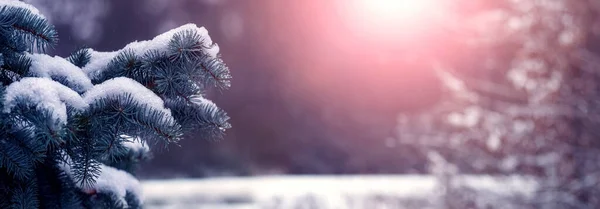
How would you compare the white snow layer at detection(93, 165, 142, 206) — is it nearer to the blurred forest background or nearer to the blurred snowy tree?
the blurred forest background

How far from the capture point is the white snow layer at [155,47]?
37.7 inches

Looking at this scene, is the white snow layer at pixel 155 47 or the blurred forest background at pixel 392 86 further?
the blurred forest background at pixel 392 86

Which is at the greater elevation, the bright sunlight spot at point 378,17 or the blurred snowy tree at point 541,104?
the bright sunlight spot at point 378,17

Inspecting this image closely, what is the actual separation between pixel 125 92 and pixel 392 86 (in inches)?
380

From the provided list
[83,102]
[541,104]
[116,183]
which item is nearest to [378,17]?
[541,104]

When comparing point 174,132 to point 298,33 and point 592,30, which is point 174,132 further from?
point 298,33

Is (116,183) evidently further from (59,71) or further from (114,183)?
(59,71)

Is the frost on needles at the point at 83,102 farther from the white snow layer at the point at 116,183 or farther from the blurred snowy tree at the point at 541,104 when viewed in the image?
the blurred snowy tree at the point at 541,104

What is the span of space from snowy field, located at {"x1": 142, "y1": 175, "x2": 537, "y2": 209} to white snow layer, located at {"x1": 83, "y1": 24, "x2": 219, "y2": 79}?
3.30 m

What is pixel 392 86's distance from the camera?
10336 mm

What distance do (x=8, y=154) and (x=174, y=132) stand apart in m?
0.24

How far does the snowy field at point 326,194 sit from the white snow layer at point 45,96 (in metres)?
3.45

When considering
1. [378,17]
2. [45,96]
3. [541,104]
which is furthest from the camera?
[378,17]

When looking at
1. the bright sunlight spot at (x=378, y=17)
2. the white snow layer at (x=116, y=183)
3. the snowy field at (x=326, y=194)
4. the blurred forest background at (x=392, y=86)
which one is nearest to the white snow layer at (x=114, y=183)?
the white snow layer at (x=116, y=183)
